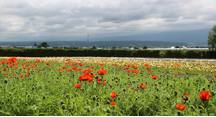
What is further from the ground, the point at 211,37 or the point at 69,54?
the point at 211,37

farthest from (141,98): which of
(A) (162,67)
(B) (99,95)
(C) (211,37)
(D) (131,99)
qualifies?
(C) (211,37)

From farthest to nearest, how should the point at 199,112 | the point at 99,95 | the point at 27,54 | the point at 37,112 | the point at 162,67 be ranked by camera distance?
the point at 27,54 → the point at 162,67 → the point at 99,95 → the point at 199,112 → the point at 37,112

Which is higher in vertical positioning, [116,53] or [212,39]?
[212,39]

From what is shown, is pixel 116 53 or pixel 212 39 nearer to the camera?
pixel 116 53

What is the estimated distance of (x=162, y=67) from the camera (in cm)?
1096

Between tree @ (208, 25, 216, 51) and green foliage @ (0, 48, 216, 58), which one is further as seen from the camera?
tree @ (208, 25, 216, 51)

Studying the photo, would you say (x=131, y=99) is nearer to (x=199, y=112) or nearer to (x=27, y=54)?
(x=199, y=112)

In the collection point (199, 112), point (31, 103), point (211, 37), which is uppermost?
point (211, 37)

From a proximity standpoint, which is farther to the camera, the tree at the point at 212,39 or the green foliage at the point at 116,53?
the tree at the point at 212,39

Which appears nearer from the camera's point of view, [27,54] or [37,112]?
[37,112]

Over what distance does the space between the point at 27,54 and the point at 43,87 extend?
83.7 feet

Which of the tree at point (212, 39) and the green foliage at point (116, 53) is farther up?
the tree at point (212, 39)

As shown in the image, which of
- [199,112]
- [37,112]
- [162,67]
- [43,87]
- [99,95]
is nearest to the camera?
[37,112]

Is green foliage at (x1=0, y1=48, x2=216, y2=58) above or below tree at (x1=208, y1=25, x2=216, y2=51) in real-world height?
below
